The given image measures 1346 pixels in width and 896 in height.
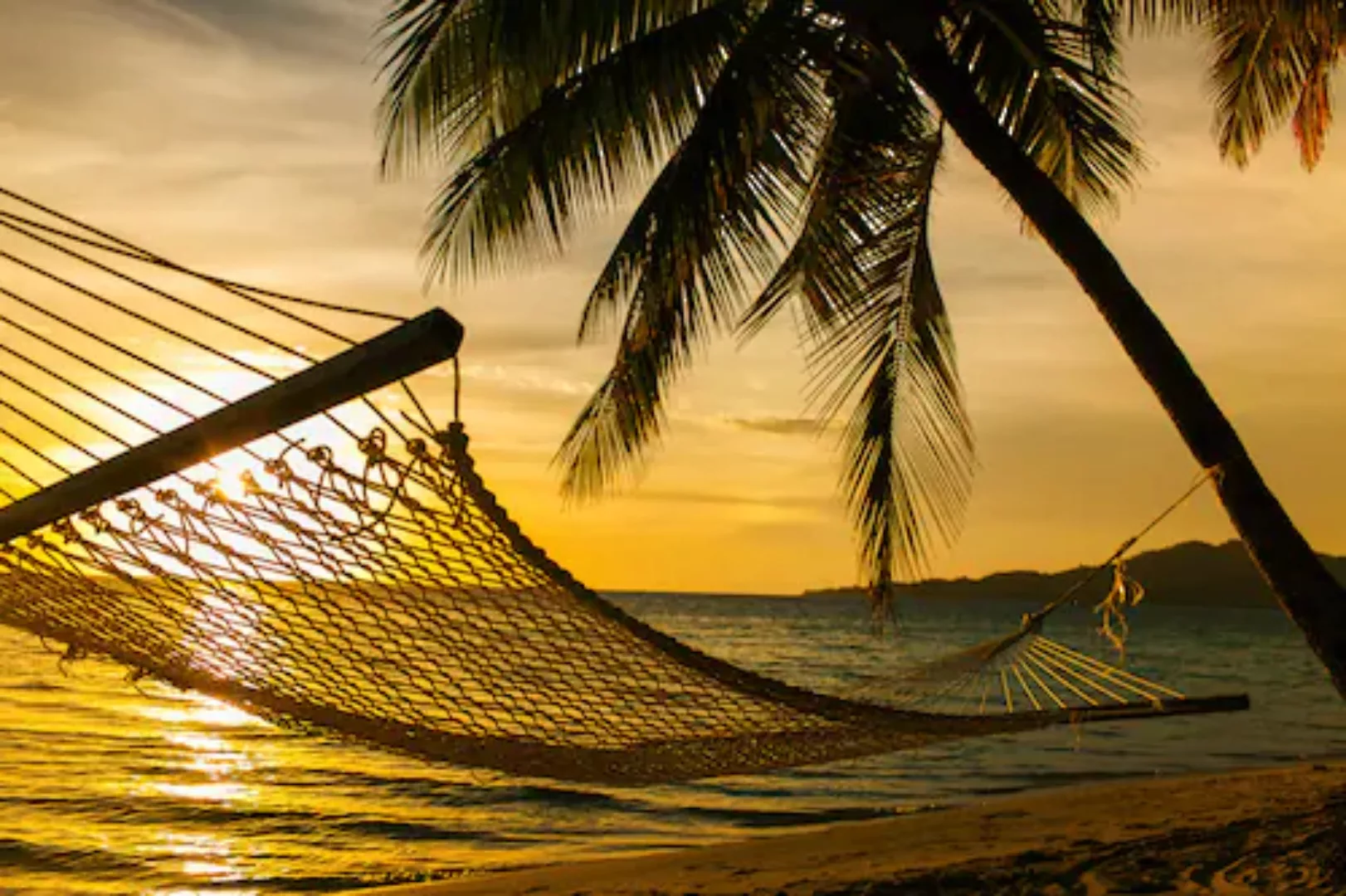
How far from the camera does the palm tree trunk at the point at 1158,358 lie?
366 cm

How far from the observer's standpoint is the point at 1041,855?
16.1 feet

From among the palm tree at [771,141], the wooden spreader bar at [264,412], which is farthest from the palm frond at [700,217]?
the wooden spreader bar at [264,412]

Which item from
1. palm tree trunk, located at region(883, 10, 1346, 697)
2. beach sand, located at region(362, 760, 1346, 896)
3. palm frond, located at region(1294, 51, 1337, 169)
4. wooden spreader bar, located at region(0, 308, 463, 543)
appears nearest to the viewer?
wooden spreader bar, located at region(0, 308, 463, 543)

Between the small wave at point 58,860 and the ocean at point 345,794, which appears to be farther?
the ocean at point 345,794

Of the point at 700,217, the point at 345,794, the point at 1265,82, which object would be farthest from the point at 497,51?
the point at 345,794

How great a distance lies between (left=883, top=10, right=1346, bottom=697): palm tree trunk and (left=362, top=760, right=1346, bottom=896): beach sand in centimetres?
83

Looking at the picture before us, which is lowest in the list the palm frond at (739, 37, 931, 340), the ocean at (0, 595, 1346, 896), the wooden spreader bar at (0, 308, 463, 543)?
the ocean at (0, 595, 1346, 896)

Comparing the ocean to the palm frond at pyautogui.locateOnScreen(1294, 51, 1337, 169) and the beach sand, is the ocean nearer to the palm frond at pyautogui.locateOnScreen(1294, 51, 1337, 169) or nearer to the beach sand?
the beach sand

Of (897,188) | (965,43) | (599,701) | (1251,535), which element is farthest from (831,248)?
(599,701)

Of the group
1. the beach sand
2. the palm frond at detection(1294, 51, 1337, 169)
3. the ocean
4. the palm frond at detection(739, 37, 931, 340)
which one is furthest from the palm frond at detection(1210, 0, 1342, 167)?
the ocean

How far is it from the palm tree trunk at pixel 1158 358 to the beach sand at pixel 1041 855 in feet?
2.74

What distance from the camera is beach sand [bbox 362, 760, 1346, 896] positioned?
14.0ft

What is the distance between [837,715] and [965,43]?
267 centimetres

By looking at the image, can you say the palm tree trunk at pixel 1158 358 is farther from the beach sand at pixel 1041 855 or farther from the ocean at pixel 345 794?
the ocean at pixel 345 794
